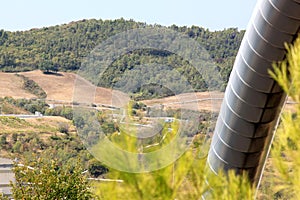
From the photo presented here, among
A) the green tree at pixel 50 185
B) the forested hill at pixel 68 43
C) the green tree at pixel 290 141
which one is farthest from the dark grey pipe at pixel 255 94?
the forested hill at pixel 68 43

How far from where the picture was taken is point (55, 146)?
43281 mm

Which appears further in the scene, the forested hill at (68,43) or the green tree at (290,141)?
the forested hill at (68,43)

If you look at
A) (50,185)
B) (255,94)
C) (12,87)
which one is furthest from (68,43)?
(255,94)

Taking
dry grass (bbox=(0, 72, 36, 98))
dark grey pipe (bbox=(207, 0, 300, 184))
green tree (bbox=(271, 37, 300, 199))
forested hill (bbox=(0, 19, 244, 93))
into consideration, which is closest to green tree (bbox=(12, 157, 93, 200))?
dark grey pipe (bbox=(207, 0, 300, 184))

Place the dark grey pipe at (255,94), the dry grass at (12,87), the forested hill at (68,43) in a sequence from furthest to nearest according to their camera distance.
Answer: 1. the forested hill at (68,43)
2. the dry grass at (12,87)
3. the dark grey pipe at (255,94)

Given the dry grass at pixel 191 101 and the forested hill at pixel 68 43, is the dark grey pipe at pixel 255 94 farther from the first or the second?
the forested hill at pixel 68 43

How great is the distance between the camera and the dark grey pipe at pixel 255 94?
236 inches

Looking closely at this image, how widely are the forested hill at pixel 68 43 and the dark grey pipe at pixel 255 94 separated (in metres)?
53.2

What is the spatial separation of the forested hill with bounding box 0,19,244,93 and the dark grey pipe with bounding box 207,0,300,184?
2094 inches

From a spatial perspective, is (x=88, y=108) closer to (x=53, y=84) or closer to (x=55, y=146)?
(x=55, y=146)

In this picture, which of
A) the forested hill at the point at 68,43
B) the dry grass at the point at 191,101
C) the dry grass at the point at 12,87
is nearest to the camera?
the dry grass at the point at 191,101

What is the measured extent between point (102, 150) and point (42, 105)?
5532 cm

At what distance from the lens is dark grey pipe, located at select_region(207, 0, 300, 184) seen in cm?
600

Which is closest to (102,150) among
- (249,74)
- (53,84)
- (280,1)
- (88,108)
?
(280,1)
